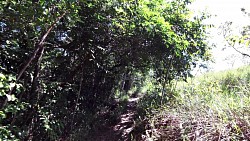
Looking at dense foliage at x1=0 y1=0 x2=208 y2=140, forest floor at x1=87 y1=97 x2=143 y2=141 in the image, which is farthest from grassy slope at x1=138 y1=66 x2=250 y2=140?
dense foliage at x1=0 y1=0 x2=208 y2=140

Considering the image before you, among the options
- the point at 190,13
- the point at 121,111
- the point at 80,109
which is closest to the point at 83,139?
the point at 80,109

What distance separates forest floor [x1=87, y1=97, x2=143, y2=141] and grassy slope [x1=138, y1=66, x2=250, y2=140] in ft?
2.29

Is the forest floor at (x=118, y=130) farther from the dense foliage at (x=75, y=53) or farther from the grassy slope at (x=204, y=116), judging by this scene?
the grassy slope at (x=204, y=116)

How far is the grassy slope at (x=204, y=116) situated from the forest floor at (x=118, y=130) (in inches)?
27.5

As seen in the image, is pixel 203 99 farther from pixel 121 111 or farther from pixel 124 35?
pixel 121 111

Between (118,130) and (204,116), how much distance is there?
2.31 m

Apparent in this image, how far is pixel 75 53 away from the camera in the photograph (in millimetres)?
4109

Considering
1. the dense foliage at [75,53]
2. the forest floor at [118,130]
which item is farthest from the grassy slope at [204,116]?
the dense foliage at [75,53]

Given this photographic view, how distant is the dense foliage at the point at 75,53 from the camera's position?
2641 millimetres

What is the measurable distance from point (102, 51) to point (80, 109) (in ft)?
4.17

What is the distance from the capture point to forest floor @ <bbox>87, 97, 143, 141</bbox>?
4636 mm

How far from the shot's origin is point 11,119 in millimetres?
3188

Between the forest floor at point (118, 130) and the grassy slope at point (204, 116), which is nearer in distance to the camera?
the grassy slope at point (204, 116)

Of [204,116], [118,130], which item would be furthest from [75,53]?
[204,116]
